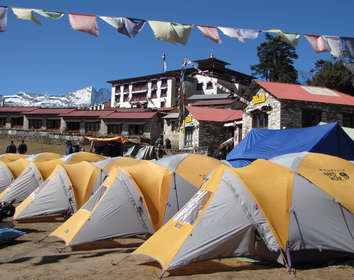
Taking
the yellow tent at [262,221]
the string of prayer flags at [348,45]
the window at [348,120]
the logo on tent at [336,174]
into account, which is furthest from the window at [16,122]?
the logo on tent at [336,174]

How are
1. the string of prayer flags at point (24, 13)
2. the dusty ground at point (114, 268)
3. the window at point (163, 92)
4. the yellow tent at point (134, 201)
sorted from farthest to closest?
the window at point (163, 92)
the string of prayer flags at point (24, 13)
the yellow tent at point (134, 201)
the dusty ground at point (114, 268)

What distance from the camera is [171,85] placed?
74875 millimetres

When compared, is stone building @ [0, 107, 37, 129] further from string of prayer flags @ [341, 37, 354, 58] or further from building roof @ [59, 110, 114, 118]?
string of prayer flags @ [341, 37, 354, 58]

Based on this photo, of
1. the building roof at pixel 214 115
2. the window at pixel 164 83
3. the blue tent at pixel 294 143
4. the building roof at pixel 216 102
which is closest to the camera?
the blue tent at pixel 294 143

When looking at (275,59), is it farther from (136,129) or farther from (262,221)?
(262,221)

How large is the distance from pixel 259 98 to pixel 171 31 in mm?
19792

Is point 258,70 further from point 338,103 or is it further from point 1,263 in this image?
point 1,263

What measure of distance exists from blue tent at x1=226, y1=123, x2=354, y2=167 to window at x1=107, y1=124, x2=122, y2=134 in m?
40.5

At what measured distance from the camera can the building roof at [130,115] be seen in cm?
5372

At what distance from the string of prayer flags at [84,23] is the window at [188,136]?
103 ft

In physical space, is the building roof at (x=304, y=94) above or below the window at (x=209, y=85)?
below

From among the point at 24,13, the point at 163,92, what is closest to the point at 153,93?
the point at 163,92

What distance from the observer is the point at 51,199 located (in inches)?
527

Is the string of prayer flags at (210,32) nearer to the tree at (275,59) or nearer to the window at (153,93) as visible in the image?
the tree at (275,59)
